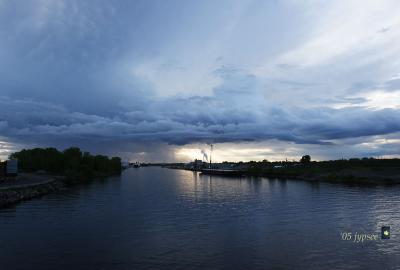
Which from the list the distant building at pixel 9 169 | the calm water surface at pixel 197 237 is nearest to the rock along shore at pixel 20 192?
the calm water surface at pixel 197 237

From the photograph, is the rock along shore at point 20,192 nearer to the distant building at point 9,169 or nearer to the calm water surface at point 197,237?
the calm water surface at point 197,237

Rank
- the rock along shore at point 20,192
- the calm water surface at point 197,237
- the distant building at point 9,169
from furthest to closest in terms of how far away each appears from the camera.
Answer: the distant building at point 9,169
the rock along shore at point 20,192
the calm water surface at point 197,237

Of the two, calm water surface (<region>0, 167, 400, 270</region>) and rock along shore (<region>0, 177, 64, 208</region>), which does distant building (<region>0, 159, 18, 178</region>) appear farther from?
calm water surface (<region>0, 167, 400, 270</region>)

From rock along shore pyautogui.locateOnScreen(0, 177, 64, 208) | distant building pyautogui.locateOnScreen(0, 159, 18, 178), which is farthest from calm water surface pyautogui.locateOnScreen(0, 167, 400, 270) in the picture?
distant building pyautogui.locateOnScreen(0, 159, 18, 178)

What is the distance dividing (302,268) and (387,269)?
24.4ft

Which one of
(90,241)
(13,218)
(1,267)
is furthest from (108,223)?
(1,267)

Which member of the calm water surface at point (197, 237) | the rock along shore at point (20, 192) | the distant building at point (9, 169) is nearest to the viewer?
the calm water surface at point (197, 237)

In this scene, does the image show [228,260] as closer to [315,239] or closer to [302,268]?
[302,268]

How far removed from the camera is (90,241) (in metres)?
42.8

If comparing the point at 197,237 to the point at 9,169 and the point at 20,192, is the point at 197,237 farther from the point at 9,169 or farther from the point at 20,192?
the point at 9,169

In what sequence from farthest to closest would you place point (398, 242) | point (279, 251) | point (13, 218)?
point (13, 218)
point (398, 242)
point (279, 251)

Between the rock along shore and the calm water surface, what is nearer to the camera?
the calm water surface

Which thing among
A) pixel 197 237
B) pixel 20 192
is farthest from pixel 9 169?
pixel 197 237

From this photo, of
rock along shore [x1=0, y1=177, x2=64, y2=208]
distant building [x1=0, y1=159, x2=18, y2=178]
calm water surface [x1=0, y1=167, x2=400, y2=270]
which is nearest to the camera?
calm water surface [x1=0, y1=167, x2=400, y2=270]
